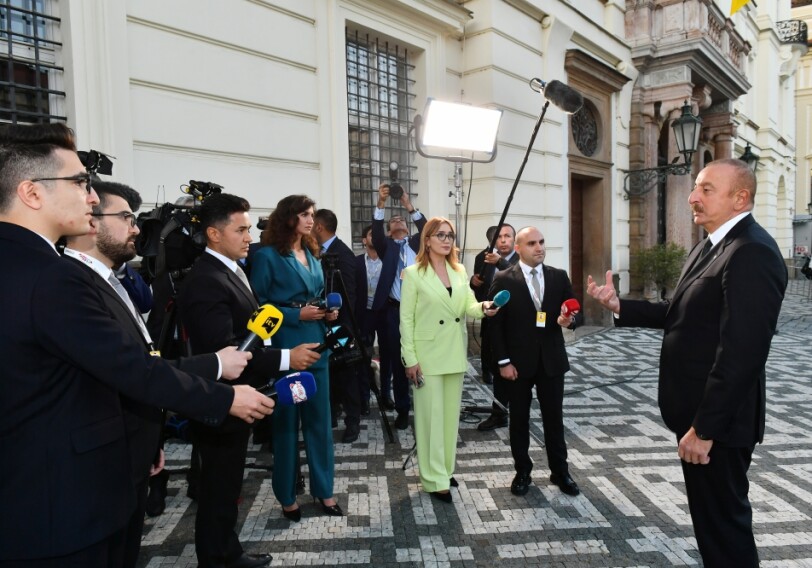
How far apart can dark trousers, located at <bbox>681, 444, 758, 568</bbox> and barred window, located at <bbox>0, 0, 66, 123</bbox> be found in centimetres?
519

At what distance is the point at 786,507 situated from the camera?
3.48 meters

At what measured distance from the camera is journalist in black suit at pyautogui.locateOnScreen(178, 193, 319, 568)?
255 cm

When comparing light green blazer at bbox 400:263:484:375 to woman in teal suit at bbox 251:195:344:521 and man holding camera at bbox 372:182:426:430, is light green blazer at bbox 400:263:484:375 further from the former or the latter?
man holding camera at bbox 372:182:426:430

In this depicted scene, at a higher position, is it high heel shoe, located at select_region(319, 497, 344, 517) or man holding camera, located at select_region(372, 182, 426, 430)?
man holding camera, located at select_region(372, 182, 426, 430)

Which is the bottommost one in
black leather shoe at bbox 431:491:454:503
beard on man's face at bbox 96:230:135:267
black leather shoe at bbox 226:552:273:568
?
black leather shoe at bbox 431:491:454:503

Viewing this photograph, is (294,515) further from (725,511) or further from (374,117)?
(374,117)

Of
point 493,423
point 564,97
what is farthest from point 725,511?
point 564,97

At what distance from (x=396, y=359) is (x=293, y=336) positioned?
2.07m

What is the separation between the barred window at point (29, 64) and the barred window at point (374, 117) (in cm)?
333

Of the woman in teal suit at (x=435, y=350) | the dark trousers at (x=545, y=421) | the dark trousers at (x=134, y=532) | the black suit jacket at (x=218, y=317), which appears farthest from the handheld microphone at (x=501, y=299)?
the dark trousers at (x=134, y=532)

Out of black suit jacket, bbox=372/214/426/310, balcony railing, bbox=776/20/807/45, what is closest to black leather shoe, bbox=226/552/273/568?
black suit jacket, bbox=372/214/426/310

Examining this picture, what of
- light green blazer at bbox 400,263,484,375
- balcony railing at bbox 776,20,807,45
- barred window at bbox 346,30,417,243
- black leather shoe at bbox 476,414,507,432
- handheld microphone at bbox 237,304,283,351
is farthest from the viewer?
balcony railing at bbox 776,20,807,45

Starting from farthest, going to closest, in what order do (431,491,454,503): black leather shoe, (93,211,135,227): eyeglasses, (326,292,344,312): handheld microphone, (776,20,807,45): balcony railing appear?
(776,20,807,45): balcony railing, (431,491,454,503): black leather shoe, (326,292,344,312): handheld microphone, (93,211,135,227): eyeglasses

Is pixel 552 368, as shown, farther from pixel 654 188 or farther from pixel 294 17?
pixel 654 188
